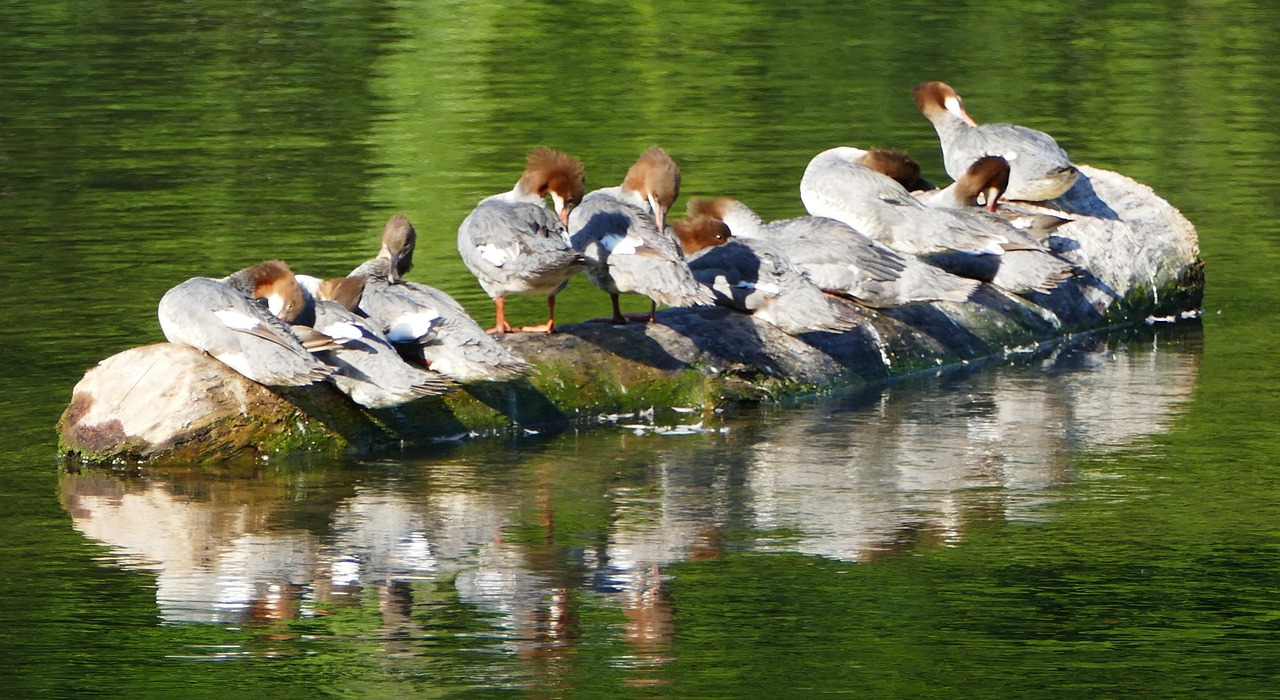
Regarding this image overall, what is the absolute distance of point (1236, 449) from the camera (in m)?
9.00

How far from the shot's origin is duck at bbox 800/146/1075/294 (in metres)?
11.3

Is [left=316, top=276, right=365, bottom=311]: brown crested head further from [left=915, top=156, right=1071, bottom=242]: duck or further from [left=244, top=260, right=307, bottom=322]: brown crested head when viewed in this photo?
[left=915, top=156, right=1071, bottom=242]: duck

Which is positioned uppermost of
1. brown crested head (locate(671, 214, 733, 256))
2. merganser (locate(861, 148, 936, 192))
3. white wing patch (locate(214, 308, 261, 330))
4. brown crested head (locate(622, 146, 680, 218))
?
merganser (locate(861, 148, 936, 192))

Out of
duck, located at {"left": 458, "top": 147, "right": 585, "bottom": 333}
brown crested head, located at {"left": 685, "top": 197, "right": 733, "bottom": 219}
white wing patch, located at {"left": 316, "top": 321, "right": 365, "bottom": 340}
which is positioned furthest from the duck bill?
white wing patch, located at {"left": 316, "top": 321, "right": 365, "bottom": 340}

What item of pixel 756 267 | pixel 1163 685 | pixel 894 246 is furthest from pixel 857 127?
pixel 1163 685

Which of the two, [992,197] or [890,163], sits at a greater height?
[890,163]

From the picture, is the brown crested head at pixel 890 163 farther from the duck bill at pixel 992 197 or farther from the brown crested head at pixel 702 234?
the brown crested head at pixel 702 234

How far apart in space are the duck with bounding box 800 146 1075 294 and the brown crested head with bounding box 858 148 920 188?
54cm

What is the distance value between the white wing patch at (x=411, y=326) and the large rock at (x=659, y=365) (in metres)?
0.37

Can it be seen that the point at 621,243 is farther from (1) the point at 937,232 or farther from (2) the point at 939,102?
(2) the point at 939,102

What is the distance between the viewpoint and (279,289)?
9.11 meters

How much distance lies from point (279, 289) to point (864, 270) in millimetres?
3219

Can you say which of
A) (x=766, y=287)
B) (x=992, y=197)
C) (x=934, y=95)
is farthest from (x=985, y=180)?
(x=766, y=287)

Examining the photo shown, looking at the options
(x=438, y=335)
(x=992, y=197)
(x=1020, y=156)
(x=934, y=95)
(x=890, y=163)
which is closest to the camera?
(x=438, y=335)
